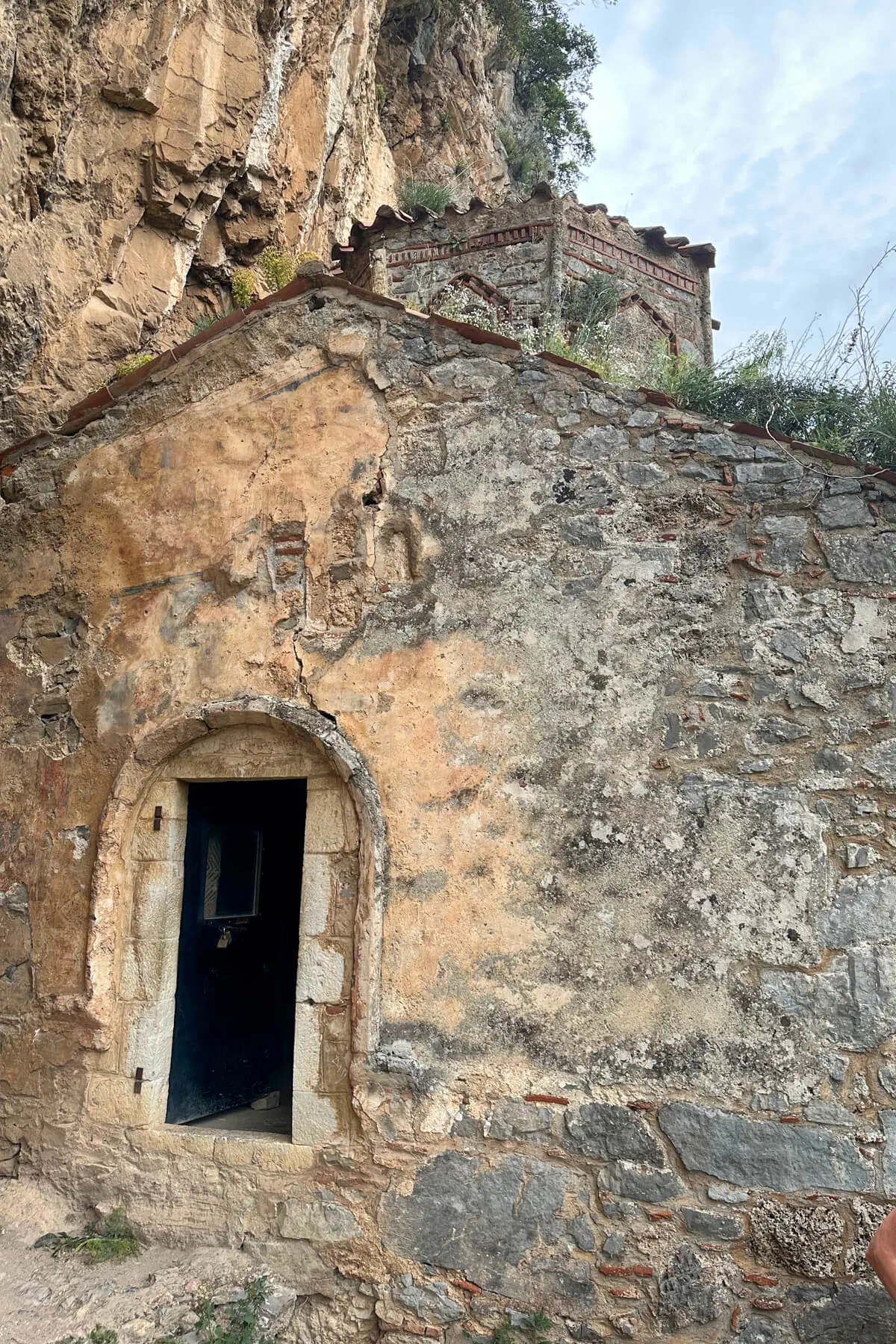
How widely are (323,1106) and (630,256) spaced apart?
879 centimetres

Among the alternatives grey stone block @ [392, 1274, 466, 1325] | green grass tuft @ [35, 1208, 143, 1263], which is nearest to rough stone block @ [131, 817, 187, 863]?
green grass tuft @ [35, 1208, 143, 1263]

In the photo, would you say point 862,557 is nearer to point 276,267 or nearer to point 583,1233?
point 583,1233

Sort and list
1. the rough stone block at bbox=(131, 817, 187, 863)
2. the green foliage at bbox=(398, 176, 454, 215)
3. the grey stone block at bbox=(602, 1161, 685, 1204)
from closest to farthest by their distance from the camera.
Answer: the grey stone block at bbox=(602, 1161, 685, 1204) → the rough stone block at bbox=(131, 817, 187, 863) → the green foliage at bbox=(398, 176, 454, 215)

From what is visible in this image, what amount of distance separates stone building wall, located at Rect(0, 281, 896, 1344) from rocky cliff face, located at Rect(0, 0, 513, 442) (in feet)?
2.70

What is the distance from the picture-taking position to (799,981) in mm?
3178

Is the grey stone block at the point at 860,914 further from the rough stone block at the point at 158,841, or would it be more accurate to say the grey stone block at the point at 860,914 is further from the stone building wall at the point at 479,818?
the rough stone block at the point at 158,841

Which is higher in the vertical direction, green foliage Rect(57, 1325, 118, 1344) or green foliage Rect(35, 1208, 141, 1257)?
green foliage Rect(35, 1208, 141, 1257)

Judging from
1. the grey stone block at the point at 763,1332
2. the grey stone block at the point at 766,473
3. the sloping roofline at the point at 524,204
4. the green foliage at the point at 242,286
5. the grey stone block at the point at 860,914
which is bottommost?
the grey stone block at the point at 763,1332

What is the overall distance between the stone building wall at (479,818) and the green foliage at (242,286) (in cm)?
230

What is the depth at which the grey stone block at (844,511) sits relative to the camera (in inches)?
141

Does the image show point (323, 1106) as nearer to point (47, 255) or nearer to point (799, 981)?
point (799, 981)

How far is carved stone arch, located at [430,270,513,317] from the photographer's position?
8.98 metres

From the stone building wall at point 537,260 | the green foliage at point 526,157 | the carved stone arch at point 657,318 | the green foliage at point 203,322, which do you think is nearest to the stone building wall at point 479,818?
the green foliage at point 203,322

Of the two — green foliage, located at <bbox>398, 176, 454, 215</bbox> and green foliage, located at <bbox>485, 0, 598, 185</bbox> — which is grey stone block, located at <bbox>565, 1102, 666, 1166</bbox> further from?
green foliage, located at <bbox>485, 0, 598, 185</bbox>
